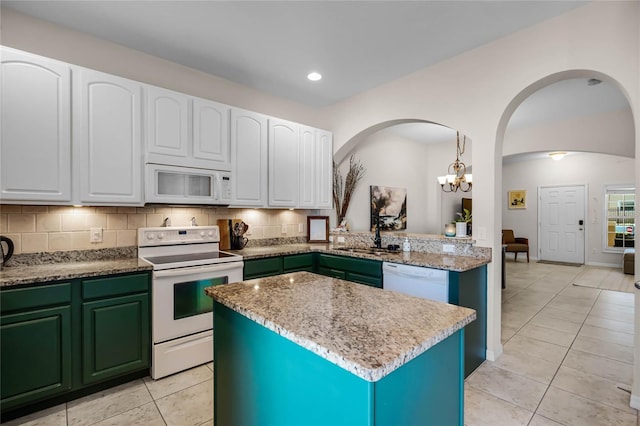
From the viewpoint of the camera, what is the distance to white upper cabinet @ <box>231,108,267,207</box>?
10.4 ft

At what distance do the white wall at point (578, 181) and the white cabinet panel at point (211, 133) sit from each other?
6.44 m

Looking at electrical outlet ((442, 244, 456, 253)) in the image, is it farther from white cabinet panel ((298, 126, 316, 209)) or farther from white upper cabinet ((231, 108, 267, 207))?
white upper cabinet ((231, 108, 267, 207))

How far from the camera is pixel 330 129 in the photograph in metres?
A: 4.33

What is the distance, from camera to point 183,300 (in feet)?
8.23

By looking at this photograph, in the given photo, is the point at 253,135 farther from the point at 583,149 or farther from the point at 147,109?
the point at 583,149

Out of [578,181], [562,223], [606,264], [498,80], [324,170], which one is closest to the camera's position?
[498,80]

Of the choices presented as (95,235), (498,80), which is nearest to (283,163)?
(95,235)

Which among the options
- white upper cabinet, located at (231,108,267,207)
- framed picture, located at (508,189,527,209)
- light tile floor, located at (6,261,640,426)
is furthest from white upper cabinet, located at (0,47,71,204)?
framed picture, located at (508,189,527,209)

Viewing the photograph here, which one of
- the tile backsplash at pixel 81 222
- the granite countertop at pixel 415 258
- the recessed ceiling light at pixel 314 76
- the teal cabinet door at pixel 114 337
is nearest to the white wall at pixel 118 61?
the recessed ceiling light at pixel 314 76

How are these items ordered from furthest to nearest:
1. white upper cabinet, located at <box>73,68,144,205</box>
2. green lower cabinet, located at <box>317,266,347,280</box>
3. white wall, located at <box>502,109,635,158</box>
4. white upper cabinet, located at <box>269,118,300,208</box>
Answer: white wall, located at <box>502,109,635,158</box> < white upper cabinet, located at <box>269,118,300,208</box> < green lower cabinet, located at <box>317,266,347,280</box> < white upper cabinet, located at <box>73,68,144,205</box>

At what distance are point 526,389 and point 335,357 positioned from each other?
7.59 feet

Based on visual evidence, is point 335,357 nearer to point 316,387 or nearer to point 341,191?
point 316,387

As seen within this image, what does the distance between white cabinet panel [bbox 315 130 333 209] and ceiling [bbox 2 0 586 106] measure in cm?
94

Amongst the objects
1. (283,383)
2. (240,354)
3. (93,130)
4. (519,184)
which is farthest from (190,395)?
(519,184)
